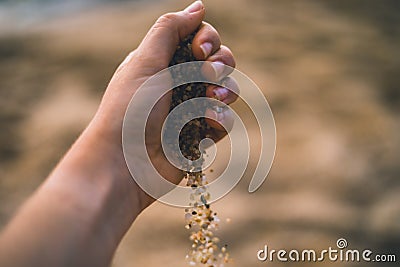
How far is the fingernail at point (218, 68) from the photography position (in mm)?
1088

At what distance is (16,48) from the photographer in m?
3.19

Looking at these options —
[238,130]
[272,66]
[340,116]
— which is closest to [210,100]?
[238,130]

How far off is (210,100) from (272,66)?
1.85m

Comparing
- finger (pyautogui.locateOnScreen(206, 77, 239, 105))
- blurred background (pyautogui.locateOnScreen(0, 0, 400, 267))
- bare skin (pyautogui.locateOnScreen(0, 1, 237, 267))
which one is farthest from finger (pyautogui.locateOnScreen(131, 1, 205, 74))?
blurred background (pyautogui.locateOnScreen(0, 0, 400, 267))

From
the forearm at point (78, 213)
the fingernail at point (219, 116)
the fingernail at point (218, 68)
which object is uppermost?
the fingernail at point (218, 68)

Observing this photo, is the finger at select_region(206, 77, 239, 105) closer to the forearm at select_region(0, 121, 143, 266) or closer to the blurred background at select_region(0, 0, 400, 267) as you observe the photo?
the forearm at select_region(0, 121, 143, 266)

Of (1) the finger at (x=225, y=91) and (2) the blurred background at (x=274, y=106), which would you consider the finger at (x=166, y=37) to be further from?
(2) the blurred background at (x=274, y=106)

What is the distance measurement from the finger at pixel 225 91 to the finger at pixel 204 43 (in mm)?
63

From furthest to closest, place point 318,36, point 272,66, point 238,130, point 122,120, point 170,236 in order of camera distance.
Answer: point 318,36 < point 272,66 < point 238,130 < point 170,236 < point 122,120

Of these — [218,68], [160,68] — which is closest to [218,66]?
[218,68]

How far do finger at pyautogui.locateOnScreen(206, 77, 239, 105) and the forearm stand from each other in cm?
23

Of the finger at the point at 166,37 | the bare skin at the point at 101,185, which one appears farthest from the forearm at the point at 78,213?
the finger at the point at 166,37

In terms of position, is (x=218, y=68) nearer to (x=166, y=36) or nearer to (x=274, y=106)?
(x=166, y=36)

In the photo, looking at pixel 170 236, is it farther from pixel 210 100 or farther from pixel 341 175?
pixel 210 100
